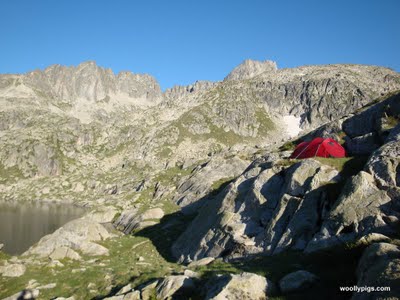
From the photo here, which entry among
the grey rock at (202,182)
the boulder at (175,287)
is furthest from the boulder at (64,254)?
the boulder at (175,287)

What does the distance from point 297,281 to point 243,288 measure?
2833 millimetres

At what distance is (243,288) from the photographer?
51.2 feet

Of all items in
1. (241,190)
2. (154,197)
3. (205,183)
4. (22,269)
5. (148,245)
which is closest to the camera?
(22,269)

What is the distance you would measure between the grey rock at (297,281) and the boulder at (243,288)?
23.8 inches

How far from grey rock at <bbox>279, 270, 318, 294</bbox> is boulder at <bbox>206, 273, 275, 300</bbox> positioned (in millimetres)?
604

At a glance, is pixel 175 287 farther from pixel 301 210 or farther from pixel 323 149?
pixel 323 149

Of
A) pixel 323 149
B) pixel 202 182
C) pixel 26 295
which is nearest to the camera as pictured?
pixel 26 295

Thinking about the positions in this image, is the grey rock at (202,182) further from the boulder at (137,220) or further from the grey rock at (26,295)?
the grey rock at (26,295)

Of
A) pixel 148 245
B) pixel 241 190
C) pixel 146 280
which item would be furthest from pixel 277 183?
pixel 148 245

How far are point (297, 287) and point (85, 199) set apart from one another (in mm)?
151330

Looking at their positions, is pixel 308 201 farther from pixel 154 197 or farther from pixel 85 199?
pixel 85 199

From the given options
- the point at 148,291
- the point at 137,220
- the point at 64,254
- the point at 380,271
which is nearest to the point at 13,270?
the point at 64,254

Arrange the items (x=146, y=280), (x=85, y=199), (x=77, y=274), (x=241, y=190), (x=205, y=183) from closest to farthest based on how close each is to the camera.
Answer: (x=146, y=280), (x=77, y=274), (x=241, y=190), (x=205, y=183), (x=85, y=199)

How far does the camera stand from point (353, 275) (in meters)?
15.2
